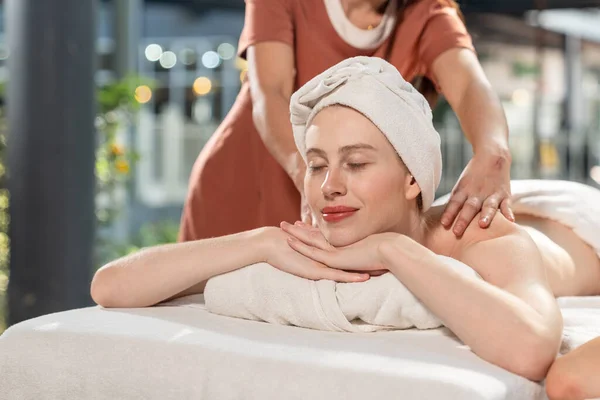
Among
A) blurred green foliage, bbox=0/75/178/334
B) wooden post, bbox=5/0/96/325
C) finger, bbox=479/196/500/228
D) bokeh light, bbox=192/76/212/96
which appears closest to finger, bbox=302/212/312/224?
finger, bbox=479/196/500/228

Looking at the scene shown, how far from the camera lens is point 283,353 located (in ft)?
4.56

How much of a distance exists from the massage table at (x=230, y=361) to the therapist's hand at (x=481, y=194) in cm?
25

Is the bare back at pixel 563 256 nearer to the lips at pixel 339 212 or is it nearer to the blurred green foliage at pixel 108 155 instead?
the lips at pixel 339 212

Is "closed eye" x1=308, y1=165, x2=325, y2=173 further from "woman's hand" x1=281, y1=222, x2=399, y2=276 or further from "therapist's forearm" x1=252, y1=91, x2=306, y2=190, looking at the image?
"therapist's forearm" x1=252, y1=91, x2=306, y2=190

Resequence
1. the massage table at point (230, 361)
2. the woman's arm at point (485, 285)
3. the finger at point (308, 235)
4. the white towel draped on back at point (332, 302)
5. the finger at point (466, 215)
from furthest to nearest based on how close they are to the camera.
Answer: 1. the finger at point (466, 215)
2. the finger at point (308, 235)
3. the white towel draped on back at point (332, 302)
4. the woman's arm at point (485, 285)
5. the massage table at point (230, 361)

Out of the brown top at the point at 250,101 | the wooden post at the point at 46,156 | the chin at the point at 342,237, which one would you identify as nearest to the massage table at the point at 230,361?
the chin at the point at 342,237

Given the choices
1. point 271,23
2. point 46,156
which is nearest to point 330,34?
point 271,23

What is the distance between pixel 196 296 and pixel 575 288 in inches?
33.8

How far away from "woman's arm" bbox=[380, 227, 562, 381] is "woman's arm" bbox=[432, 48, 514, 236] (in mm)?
174

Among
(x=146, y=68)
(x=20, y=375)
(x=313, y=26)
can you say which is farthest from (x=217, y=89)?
(x=20, y=375)

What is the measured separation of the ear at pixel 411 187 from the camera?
5.49 ft

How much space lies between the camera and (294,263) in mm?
1654

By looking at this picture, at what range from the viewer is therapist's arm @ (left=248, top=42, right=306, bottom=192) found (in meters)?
2.00

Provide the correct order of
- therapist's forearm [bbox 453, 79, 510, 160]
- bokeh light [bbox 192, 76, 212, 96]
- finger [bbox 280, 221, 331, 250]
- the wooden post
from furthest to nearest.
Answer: bokeh light [bbox 192, 76, 212, 96] < the wooden post < therapist's forearm [bbox 453, 79, 510, 160] < finger [bbox 280, 221, 331, 250]
